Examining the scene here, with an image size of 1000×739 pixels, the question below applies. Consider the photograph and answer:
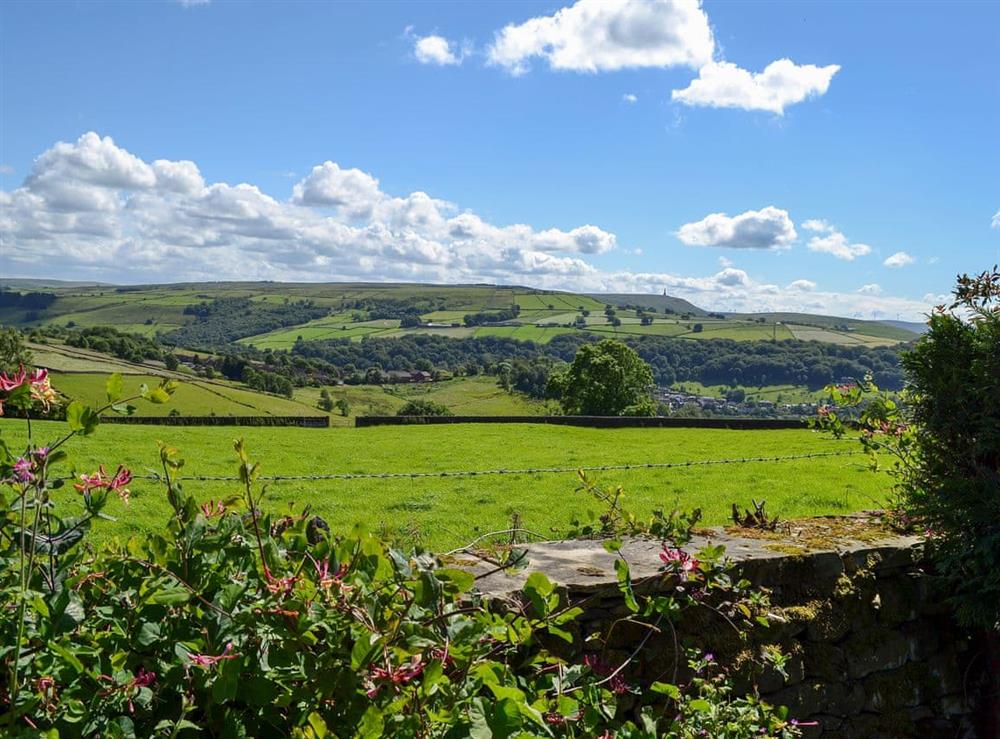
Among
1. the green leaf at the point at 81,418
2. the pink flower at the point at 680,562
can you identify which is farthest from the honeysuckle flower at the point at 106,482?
the pink flower at the point at 680,562

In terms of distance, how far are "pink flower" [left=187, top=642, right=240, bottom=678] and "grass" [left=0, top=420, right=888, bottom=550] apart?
3.96 feet

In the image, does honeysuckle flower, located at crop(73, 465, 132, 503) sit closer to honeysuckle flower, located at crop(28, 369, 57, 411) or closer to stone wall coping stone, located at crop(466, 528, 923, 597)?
honeysuckle flower, located at crop(28, 369, 57, 411)

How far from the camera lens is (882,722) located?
16.5 feet

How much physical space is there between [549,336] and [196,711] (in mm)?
175554

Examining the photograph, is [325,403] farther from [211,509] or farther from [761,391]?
[211,509]

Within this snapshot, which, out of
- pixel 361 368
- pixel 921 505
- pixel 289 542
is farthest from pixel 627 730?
pixel 361 368

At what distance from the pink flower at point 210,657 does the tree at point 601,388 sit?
166 ft

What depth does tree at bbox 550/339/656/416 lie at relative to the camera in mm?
53656

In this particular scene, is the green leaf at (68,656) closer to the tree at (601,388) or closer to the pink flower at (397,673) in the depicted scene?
the pink flower at (397,673)

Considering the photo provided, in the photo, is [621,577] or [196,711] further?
[621,577]

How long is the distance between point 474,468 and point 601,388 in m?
37.3

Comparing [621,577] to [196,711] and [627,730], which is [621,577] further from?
[196,711]

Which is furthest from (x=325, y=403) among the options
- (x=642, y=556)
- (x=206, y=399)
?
(x=642, y=556)

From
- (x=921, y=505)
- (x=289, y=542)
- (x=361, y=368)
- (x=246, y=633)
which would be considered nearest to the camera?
(x=246, y=633)
